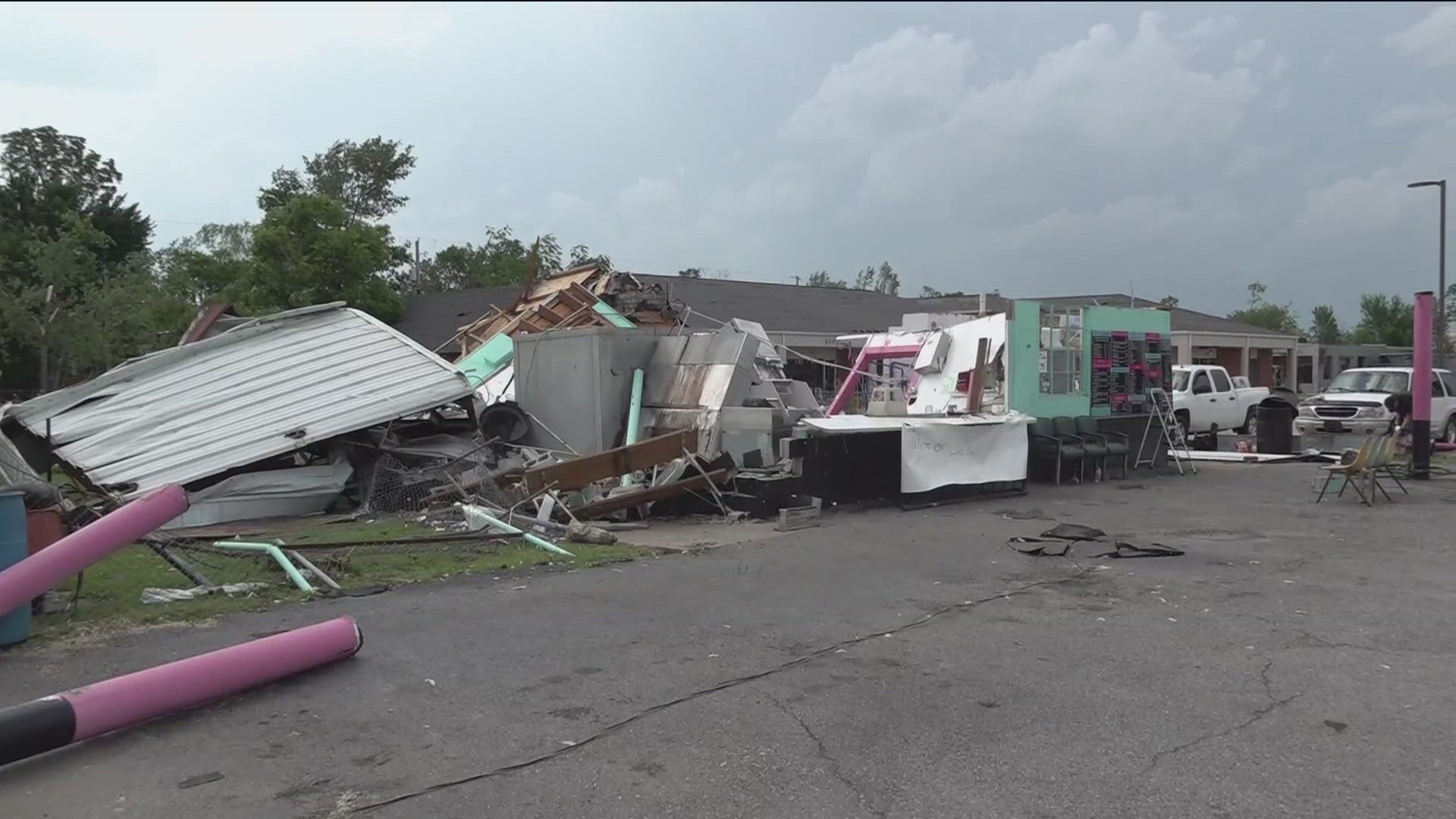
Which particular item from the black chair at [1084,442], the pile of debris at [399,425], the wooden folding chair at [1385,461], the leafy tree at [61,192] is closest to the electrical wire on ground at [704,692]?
the pile of debris at [399,425]

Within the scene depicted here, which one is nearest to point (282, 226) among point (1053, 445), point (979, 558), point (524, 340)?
point (524, 340)

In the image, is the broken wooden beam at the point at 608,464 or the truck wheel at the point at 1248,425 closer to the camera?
the broken wooden beam at the point at 608,464

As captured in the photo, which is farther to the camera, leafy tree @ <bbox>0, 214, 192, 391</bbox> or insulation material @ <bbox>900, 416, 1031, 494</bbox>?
leafy tree @ <bbox>0, 214, 192, 391</bbox>

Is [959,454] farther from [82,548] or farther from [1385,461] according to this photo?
[82,548]

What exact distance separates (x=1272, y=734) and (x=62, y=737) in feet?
18.1

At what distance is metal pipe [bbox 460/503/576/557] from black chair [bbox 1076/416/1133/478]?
1003cm

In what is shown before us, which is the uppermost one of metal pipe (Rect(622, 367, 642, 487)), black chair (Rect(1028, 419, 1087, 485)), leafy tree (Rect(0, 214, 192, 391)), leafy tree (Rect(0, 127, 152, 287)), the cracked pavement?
leafy tree (Rect(0, 127, 152, 287))

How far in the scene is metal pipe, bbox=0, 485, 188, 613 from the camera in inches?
224

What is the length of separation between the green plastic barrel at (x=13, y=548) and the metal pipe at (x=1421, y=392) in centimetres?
1785

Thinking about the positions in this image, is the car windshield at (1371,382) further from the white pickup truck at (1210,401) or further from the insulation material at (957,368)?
the insulation material at (957,368)

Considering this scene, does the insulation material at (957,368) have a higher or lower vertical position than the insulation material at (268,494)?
higher

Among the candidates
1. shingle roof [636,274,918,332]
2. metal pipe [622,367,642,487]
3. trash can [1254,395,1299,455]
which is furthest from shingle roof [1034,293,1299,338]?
metal pipe [622,367,642,487]

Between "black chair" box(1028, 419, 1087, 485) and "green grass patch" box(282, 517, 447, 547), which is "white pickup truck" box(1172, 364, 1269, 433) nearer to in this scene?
"black chair" box(1028, 419, 1087, 485)

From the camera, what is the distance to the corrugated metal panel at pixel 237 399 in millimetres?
11969
